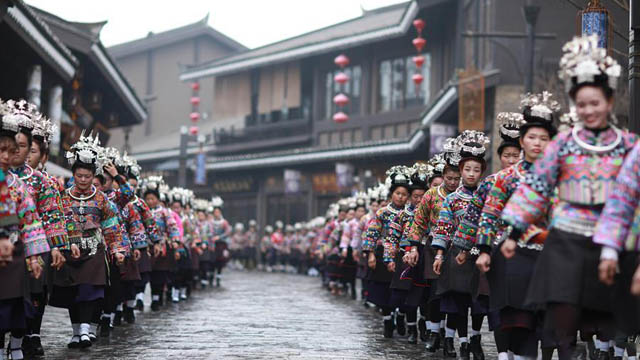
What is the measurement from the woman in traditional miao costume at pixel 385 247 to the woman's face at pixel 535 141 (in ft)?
16.3

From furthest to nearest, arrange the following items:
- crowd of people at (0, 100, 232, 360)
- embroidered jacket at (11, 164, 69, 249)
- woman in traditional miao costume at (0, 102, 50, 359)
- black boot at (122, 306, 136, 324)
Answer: black boot at (122, 306, 136, 324)
embroidered jacket at (11, 164, 69, 249)
crowd of people at (0, 100, 232, 360)
woman in traditional miao costume at (0, 102, 50, 359)

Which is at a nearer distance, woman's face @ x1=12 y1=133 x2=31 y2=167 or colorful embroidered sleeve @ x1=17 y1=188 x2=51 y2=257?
colorful embroidered sleeve @ x1=17 y1=188 x2=51 y2=257

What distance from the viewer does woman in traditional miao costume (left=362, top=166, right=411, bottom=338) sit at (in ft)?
40.4

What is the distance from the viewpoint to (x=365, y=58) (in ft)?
132

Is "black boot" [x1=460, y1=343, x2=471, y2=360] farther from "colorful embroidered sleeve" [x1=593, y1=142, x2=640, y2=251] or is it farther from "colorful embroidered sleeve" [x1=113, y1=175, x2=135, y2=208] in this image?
"colorful embroidered sleeve" [x1=113, y1=175, x2=135, y2=208]

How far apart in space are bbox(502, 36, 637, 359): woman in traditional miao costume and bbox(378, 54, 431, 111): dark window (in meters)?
30.1

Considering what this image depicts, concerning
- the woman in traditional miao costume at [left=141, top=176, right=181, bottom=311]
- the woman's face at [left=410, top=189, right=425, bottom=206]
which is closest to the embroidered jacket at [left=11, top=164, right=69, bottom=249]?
the woman's face at [left=410, top=189, right=425, bottom=206]

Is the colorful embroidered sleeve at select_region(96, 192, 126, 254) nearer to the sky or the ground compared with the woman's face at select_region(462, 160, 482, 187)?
nearer to the ground

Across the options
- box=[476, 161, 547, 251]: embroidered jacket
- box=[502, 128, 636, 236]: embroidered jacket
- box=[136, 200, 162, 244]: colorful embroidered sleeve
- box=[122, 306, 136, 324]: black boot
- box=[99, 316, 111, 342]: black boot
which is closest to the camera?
box=[502, 128, 636, 236]: embroidered jacket

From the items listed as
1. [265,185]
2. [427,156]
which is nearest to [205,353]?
[427,156]

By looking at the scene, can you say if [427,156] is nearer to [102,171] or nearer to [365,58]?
[365,58]

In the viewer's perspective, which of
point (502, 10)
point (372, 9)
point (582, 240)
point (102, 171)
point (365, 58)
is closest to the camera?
point (582, 240)

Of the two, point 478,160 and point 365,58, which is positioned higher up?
point 365,58

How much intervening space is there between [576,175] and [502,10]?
20480 mm
